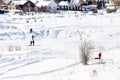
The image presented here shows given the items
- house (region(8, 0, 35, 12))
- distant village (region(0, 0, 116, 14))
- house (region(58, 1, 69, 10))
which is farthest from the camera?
house (region(58, 1, 69, 10))

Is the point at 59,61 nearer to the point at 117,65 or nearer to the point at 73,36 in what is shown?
the point at 117,65

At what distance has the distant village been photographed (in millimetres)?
66250

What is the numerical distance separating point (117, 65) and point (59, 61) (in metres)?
2.53

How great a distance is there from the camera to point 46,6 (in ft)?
230

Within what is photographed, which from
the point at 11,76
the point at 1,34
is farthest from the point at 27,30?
the point at 11,76

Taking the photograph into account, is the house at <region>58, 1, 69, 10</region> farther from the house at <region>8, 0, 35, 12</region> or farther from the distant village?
the house at <region>8, 0, 35, 12</region>

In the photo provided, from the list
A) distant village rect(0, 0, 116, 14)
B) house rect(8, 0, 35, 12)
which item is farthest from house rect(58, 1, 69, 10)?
house rect(8, 0, 35, 12)

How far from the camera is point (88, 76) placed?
29.8 feet

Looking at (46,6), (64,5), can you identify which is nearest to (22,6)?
(46,6)

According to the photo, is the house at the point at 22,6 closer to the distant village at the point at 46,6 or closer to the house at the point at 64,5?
the distant village at the point at 46,6

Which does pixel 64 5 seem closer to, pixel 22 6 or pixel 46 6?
pixel 46 6

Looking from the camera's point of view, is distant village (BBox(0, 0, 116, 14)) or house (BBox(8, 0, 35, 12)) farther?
house (BBox(8, 0, 35, 12))

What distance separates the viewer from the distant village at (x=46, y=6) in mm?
66250

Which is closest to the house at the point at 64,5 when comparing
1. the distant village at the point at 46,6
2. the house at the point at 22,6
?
the distant village at the point at 46,6
